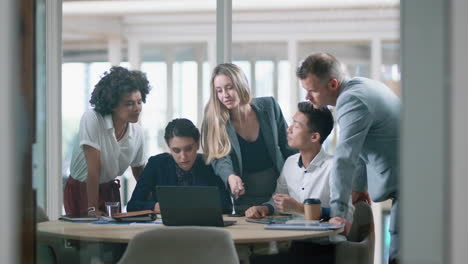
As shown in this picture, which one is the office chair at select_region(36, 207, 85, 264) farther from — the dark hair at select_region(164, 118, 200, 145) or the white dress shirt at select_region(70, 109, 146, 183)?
the dark hair at select_region(164, 118, 200, 145)

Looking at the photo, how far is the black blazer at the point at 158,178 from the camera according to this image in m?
2.84

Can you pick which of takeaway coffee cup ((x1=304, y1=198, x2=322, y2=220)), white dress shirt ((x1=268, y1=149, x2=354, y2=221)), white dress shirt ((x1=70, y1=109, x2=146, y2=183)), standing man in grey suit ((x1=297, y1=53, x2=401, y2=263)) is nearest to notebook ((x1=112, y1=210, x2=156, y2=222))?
white dress shirt ((x1=70, y1=109, x2=146, y2=183))

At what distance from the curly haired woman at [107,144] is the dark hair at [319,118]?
2.18ft

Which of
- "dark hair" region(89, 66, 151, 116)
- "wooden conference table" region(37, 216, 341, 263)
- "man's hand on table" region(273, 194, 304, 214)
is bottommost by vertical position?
"wooden conference table" region(37, 216, 341, 263)

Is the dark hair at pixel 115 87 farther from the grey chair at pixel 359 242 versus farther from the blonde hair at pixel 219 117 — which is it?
the grey chair at pixel 359 242

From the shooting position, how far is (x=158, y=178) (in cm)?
286

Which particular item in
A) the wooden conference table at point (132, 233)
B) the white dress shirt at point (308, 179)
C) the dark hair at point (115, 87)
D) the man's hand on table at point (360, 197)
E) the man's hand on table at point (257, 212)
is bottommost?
the wooden conference table at point (132, 233)

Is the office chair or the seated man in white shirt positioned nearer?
the seated man in white shirt

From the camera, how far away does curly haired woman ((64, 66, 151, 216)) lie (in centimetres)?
287

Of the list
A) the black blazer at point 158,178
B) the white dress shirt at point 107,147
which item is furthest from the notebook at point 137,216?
the white dress shirt at point 107,147

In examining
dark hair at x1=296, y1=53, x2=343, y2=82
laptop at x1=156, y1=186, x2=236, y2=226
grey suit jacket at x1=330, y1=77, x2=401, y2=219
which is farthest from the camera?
laptop at x1=156, y1=186, x2=236, y2=226

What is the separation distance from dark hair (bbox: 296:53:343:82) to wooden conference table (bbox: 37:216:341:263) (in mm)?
612

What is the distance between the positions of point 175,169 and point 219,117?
0.28m

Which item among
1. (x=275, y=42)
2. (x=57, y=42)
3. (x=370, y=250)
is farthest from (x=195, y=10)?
(x=370, y=250)
